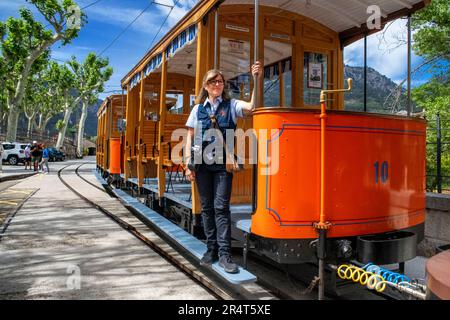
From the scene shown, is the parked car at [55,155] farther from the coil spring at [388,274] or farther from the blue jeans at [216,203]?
the coil spring at [388,274]

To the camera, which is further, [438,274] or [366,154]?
[366,154]

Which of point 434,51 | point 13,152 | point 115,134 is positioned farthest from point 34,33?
point 434,51

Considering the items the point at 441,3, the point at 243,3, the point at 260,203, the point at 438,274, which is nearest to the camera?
the point at 438,274

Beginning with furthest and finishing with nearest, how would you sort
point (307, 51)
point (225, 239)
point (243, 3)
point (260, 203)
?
point (307, 51) → point (243, 3) → point (225, 239) → point (260, 203)

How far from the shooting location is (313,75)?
5.17 meters

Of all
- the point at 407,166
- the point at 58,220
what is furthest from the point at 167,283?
the point at 58,220

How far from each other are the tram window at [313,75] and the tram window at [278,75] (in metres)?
0.21

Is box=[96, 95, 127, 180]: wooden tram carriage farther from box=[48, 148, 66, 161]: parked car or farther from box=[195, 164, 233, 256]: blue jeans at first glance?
box=[48, 148, 66, 161]: parked car

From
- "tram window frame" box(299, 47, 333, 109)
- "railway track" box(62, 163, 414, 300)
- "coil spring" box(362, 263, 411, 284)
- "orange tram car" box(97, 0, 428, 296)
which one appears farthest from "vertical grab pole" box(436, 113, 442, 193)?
"coil spring" box(362, 263, 411, 284)

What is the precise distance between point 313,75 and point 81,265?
142 inches

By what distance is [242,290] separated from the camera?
11.7 ft

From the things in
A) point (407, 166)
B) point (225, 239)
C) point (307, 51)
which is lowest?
point (225, 239)
